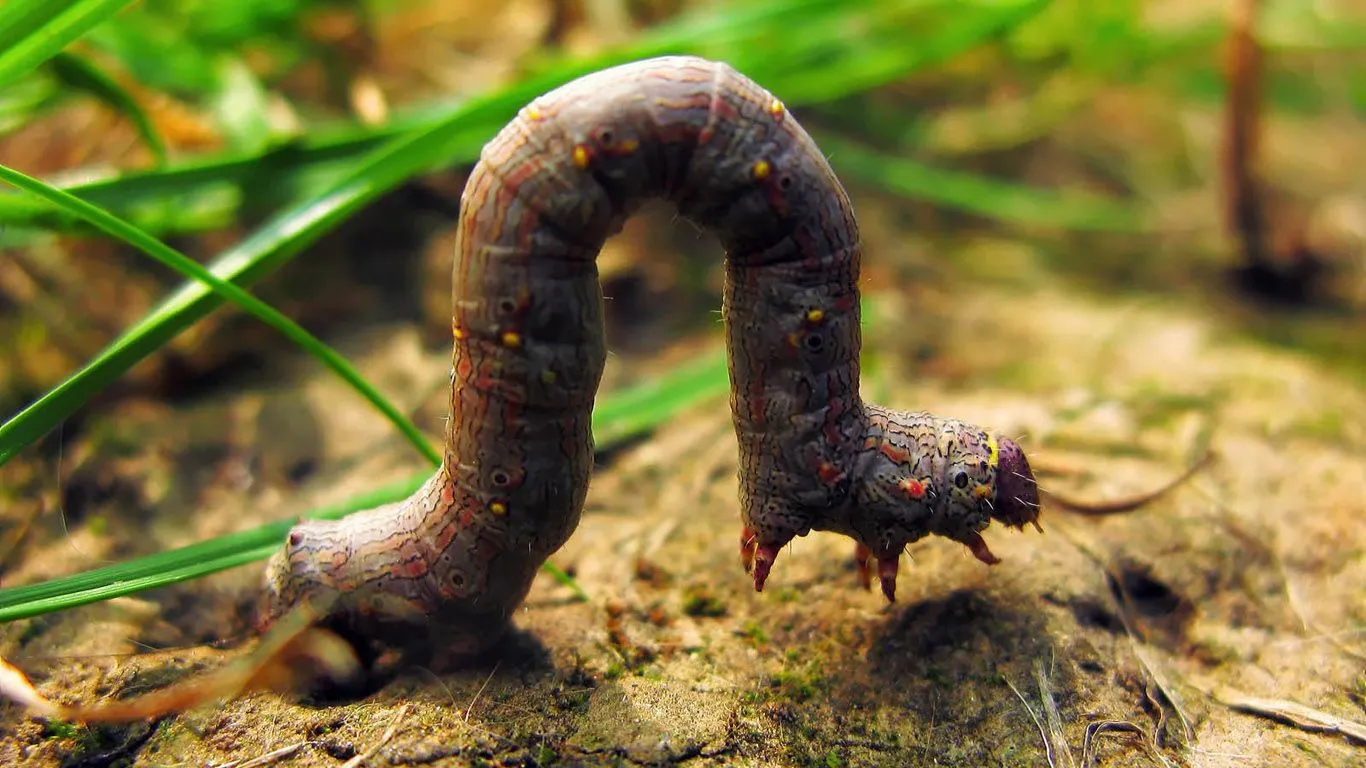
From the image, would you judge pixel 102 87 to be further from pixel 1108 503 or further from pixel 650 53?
pixel 1108 503

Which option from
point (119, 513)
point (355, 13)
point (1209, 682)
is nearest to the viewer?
point (1209, 682)

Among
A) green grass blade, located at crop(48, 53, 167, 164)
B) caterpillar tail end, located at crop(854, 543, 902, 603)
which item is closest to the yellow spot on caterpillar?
caterpillar tail end, located at crop(854, 543, 902, 603)

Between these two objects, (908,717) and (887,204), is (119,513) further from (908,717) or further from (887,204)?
(887,204)

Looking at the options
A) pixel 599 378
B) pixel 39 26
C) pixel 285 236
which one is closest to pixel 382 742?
pixel 599 378

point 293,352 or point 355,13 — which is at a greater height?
point 355,13

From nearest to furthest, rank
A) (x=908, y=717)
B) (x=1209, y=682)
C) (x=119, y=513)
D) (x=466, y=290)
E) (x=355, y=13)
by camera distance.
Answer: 1. (x=466, y=290)
2. (x=908, y=717)
3. (x=1209, y=682)
4. (x=119, y=513)
5. (x=355, y=13)

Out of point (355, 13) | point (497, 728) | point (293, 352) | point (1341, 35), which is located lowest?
point (497, 728)

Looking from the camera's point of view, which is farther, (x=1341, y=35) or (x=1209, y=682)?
(x=1341, y=35)

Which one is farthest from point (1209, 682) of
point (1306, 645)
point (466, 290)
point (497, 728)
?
point (466, 290)
